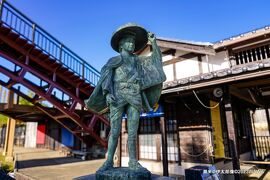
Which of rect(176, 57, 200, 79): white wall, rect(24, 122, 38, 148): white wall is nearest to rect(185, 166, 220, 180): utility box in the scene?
rect(176, 57, 200, 79): white wall

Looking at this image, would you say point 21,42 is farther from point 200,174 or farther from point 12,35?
point 200,174

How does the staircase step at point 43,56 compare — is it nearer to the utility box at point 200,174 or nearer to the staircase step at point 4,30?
the staircase step at point 4,30

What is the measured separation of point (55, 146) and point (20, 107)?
24.7 feet

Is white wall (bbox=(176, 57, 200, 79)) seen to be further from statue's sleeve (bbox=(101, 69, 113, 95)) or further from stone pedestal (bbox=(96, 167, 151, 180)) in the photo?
stone pedestal (bbox=(96, 167, 151, 180))

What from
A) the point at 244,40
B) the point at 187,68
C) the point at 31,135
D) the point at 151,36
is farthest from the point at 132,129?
the point at 31,135

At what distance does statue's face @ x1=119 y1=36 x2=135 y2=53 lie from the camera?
3.38 metres

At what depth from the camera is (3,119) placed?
2342 centimetres

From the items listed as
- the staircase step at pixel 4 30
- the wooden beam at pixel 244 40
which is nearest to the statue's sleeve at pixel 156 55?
the wooden beam at pixel 244 40

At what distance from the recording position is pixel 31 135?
70.2 ft

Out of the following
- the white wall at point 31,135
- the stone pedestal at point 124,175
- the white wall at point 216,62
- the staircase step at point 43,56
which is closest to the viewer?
the stone pedestal at point 124,175

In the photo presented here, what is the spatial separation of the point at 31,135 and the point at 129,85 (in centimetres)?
2202

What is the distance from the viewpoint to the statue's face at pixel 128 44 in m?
3.38

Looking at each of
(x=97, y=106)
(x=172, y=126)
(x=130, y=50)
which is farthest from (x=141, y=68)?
(x=172, y=126)

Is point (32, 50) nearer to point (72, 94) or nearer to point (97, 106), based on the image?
point (72, 94)
